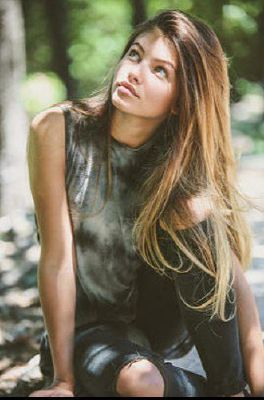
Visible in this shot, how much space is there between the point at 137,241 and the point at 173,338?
272 mm

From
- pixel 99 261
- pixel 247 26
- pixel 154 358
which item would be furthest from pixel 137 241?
pixel 247 26

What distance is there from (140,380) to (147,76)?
582 mm

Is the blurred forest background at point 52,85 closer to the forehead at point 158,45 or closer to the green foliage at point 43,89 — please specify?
the green foliage at point 43,89

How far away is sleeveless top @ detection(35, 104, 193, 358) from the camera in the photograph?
1215 millimetres

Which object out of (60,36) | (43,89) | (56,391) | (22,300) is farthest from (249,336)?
(43,89)

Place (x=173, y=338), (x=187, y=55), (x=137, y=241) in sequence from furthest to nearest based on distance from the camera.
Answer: (x=173, y=338), (x=137, y=241), (x=187, y=55)

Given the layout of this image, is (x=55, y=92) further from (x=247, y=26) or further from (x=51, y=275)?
(x=51, y=275)

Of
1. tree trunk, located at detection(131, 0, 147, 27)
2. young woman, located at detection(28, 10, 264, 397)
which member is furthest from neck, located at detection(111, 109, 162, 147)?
tree trunk, located at detection(131, 0, 147, 27)

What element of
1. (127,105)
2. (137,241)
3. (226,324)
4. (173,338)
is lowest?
(173,338)

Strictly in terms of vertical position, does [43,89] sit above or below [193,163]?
below

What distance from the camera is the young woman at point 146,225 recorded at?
1135 mm

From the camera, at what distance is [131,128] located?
122 centimetres

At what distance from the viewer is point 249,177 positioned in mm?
3461

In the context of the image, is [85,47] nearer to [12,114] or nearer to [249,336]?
[12,114]
